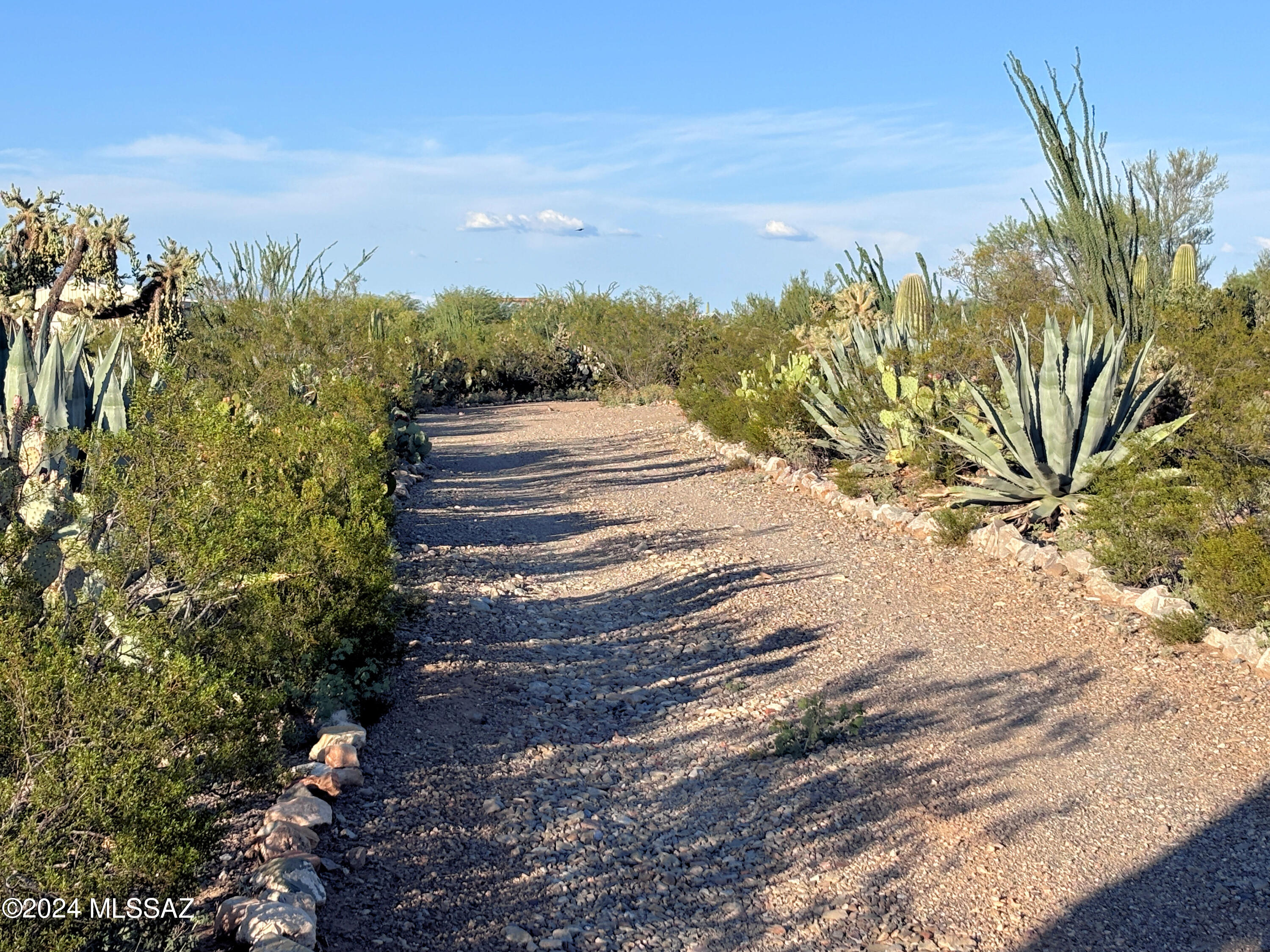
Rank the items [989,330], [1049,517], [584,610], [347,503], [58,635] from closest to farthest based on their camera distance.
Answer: [58,635] < [347,503] < [584,610] < [1049,517] < [989,330]

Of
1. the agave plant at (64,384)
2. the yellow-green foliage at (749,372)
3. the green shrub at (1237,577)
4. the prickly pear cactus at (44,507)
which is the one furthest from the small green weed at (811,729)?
the yellow-green foliage at (749,372)

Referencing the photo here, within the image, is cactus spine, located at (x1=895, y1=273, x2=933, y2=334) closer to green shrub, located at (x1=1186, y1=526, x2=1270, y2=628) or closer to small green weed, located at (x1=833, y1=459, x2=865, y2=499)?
small green weed, located at (x1=833, y1=459, x2=865, y2=499)

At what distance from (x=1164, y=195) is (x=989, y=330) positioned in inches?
867

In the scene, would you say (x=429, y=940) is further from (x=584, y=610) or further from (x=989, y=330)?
(x=989, y=330)

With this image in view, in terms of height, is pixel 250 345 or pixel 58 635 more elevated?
pixel 250 345

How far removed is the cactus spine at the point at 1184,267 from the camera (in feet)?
45.7

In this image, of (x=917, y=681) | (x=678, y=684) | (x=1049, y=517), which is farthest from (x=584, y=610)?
(x=1049, y=517)

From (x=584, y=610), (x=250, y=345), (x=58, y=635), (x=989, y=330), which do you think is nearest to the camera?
(x=58, y=635)

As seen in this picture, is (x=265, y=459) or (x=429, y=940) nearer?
(x=429, y=940)

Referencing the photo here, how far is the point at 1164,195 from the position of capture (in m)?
28.5

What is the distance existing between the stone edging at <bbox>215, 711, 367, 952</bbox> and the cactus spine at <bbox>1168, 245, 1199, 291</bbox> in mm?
11894

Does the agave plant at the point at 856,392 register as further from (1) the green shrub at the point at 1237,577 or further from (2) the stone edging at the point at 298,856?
(2) the stone edging at the point at 298,856

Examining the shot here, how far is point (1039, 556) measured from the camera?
750 centimetres

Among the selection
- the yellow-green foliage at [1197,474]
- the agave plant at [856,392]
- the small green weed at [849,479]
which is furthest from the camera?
the agave plant at [856,392]
